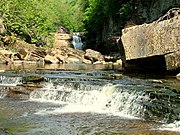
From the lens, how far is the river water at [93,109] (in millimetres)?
9773

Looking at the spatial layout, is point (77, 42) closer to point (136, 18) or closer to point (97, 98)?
point (136, 18)

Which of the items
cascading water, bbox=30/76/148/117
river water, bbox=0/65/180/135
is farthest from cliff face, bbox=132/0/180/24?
cascading water, bbox=30/76/148/117

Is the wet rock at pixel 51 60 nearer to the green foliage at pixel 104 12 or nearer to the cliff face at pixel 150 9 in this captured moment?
the green foliage at pixel 104 12

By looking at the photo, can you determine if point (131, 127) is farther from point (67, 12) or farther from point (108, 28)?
point (67, 12)

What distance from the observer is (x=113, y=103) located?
1357 centimetres

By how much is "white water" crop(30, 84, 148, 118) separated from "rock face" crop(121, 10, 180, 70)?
371 centimetres

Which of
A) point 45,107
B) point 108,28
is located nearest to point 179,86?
point 45,107

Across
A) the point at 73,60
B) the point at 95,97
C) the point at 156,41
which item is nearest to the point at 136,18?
the point at 73,60

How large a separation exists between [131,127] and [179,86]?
5027 mm

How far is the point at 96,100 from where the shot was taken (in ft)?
46.4

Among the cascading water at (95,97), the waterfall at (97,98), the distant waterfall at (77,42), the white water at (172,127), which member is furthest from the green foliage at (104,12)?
the white water at (172,127)

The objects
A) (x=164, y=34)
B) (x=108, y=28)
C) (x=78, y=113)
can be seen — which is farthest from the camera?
(x=108, y=28)

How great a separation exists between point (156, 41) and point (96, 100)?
17.8ft

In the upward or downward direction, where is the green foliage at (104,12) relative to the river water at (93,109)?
upward
